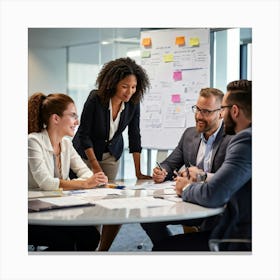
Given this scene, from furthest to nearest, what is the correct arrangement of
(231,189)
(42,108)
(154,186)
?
(154,186) → (42,108) → (231,189)

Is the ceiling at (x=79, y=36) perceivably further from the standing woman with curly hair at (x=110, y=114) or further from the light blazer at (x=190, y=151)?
the light blazer at (x=190, y=151)

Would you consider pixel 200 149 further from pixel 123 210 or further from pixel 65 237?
pixel 65 237

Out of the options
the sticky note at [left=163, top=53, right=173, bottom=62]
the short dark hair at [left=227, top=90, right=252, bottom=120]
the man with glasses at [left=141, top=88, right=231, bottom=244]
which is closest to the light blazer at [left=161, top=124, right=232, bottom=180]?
the man with glasses at [left=141, top=88, right=231, bottom=244]

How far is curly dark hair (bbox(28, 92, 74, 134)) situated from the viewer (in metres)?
2.98

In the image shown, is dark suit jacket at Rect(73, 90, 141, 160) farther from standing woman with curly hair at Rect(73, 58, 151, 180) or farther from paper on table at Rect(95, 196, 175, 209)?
paper on table at Rect(95, 196, 175, 209)

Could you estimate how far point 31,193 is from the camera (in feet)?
9.59

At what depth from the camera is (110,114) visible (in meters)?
3.06

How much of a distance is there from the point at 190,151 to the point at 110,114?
1.67 feet

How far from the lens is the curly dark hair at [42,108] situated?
2.98m

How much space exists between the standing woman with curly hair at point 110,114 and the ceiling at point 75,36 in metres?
0.16

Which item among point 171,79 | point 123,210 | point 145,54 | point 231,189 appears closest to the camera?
point 123,210

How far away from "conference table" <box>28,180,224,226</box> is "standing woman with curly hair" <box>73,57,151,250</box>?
0.20 m

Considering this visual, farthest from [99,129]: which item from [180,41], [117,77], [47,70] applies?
[180,41]
